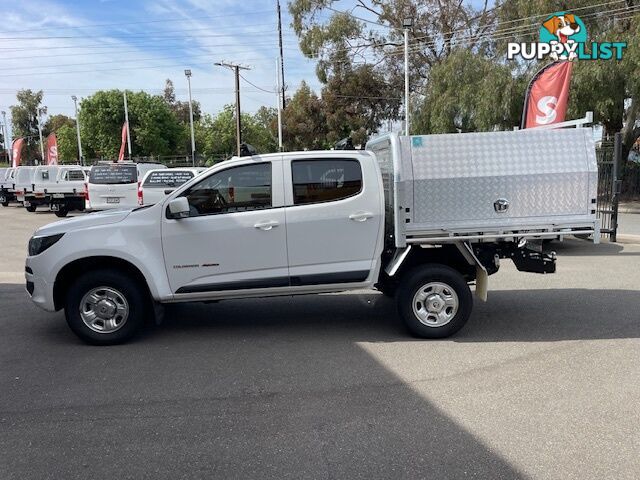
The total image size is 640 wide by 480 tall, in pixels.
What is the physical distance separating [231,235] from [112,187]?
42.7 ft

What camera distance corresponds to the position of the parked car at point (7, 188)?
1159 inches

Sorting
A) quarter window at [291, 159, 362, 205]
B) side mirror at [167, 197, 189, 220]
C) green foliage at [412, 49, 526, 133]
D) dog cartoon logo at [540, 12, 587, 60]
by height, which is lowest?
side mirror at [167, 197, 189, 220]

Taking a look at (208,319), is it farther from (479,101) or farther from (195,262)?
(479,101)

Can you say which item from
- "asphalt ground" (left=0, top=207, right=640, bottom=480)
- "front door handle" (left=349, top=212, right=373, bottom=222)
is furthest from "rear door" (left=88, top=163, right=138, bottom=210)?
"front door handle" (left=349, top=212, right=373, bottom=222)

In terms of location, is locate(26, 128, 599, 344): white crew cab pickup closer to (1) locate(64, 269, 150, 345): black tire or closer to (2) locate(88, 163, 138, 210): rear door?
(1) locate(64, 269, 150, 345): black tire

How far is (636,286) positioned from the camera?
8.19 m

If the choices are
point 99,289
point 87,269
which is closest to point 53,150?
point 87,269

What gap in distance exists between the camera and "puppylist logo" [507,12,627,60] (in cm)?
2003

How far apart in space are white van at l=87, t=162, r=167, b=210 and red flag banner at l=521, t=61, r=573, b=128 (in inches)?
455

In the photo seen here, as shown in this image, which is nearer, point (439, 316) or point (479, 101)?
point (439, 316)

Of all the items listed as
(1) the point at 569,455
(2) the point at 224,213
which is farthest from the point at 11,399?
(1) the point at 569,455

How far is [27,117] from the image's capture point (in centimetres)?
9219

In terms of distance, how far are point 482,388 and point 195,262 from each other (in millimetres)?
2999

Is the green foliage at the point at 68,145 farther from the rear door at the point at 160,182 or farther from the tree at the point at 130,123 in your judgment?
the rear door at the point at 160,182
